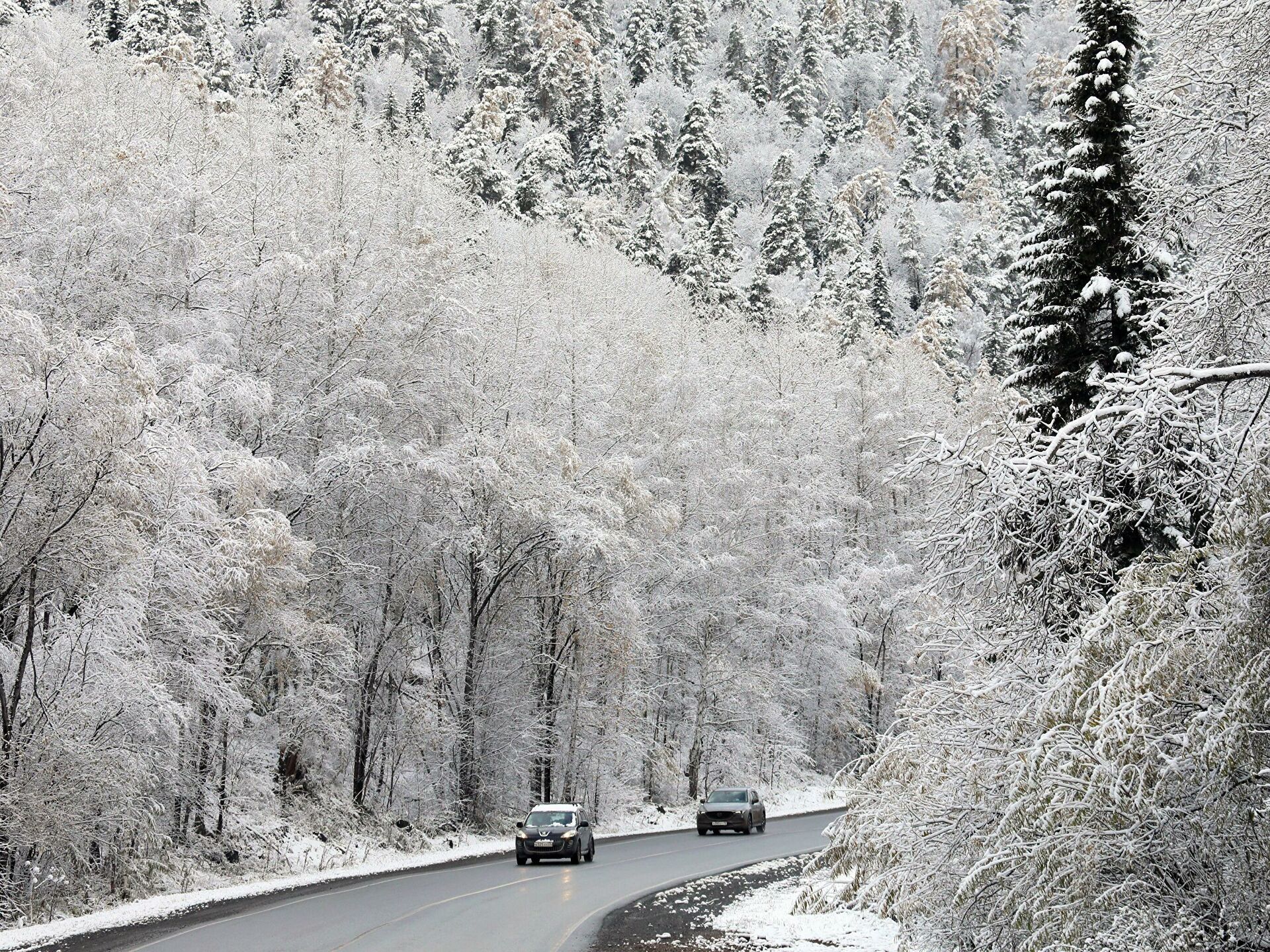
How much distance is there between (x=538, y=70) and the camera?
94.8 m

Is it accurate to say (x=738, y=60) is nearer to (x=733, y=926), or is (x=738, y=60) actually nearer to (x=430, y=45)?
(x=430, y=45)

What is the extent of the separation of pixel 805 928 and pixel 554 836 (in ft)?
30.6

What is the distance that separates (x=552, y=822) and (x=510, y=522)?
837 centimetres

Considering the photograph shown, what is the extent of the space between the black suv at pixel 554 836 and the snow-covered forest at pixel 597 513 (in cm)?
435

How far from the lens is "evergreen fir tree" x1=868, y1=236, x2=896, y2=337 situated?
7275 cm

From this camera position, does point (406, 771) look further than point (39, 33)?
Yes

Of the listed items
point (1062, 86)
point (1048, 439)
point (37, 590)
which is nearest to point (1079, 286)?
point (1062, 86)

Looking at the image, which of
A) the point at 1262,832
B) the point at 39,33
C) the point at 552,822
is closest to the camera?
the point at 1262,832

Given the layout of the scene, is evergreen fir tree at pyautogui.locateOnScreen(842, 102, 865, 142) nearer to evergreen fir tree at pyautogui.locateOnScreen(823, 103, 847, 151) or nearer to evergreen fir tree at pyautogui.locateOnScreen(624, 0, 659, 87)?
evergreen fir tree at pyautogui.locateOnScreen(823, 103, 847, 151)

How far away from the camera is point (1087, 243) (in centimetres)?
1891

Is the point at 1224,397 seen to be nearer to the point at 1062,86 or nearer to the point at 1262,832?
the point at 1262,832

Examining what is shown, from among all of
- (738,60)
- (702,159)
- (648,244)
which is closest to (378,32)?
(702,159)

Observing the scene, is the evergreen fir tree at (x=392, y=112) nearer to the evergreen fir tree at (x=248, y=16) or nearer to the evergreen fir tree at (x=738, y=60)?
the evergreen fir tree at (x=248, y=16)

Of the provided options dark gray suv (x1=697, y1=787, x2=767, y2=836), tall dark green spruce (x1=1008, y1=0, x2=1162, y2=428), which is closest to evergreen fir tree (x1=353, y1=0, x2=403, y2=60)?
dark gray suv (x1=697, y1=787, x2=767, y2=836)
